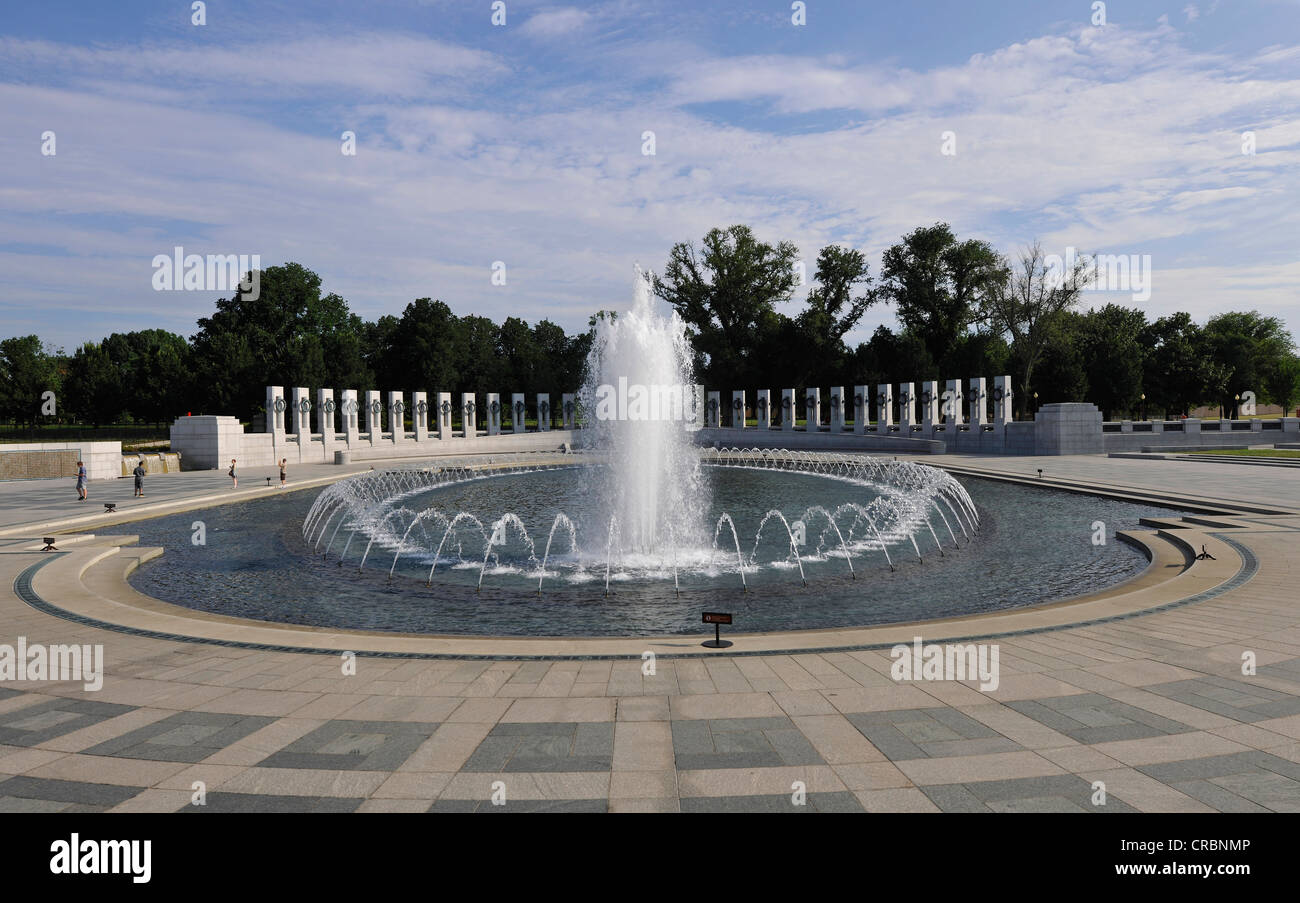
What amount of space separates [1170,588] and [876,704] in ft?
25.6

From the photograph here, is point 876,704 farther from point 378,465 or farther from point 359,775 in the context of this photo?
point 378,465

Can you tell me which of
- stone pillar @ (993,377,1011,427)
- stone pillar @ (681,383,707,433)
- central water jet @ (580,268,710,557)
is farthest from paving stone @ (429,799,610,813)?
stone pillar @ (681,383,707,433)

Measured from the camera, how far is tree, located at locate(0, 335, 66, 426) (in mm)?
79438

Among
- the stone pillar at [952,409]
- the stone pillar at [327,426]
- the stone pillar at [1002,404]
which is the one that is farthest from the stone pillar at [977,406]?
the stone pillar at [327,426]

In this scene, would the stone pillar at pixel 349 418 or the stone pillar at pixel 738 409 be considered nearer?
the stone pillar at pixel 349 418

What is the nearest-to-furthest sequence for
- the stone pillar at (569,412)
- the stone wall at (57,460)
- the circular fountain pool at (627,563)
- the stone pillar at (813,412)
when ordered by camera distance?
the circular fountain pool at (627,563)
the stone wall at (57,460)
the stone pillar at (813,412)
the stone pillar at (569,412)

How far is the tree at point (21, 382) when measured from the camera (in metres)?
Answer: 79.4

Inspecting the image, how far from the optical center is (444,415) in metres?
57.4

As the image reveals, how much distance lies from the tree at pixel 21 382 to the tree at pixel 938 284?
91.1m

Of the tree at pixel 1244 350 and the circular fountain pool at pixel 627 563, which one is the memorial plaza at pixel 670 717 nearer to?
the circular fountain pool at pixel 627 563

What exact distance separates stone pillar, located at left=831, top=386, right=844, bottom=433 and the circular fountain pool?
28751 millimetres

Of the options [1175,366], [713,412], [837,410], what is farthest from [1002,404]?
[1175,366]

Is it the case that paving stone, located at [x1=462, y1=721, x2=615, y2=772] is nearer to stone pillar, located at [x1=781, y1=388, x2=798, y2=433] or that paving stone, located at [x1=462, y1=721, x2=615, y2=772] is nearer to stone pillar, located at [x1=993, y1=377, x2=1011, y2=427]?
stone pillar, located at [x1=993, y1=377, x2=1011, y2=427]
